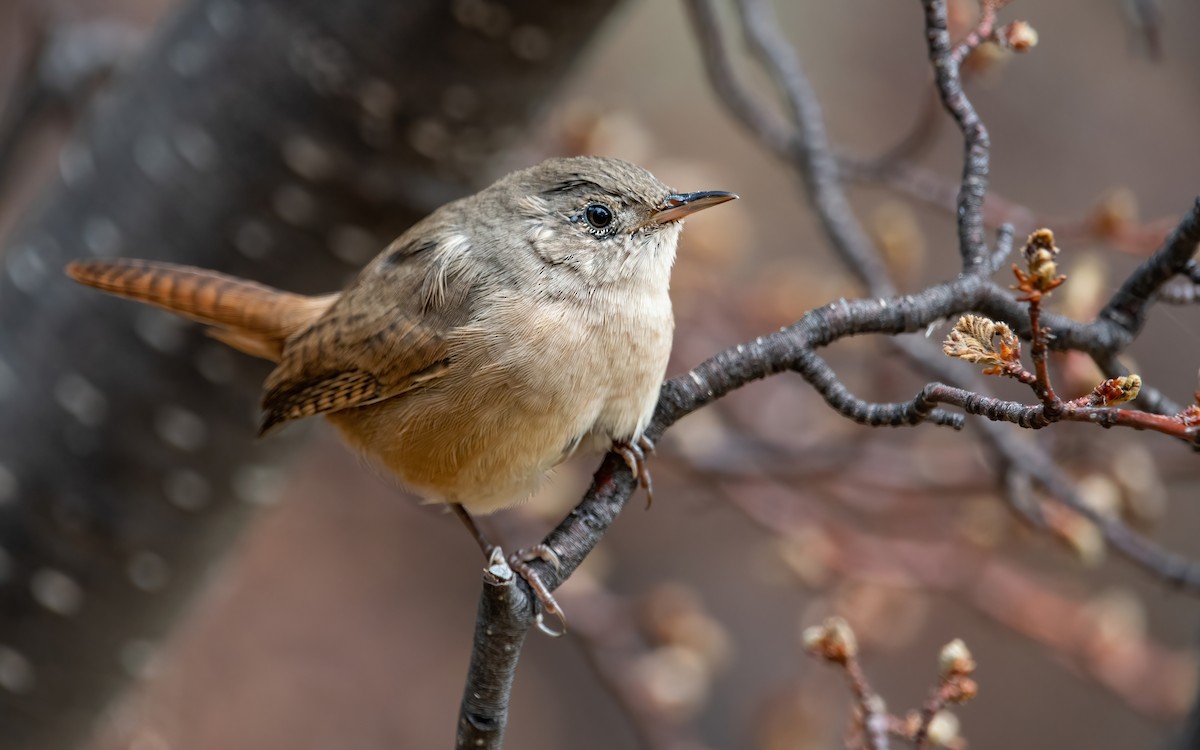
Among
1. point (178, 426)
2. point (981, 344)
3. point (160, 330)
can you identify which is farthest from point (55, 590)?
point (981, 344)

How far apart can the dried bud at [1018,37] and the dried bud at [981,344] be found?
2.20 ft

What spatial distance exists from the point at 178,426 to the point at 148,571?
19.2 inches

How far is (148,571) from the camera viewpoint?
3369 mm

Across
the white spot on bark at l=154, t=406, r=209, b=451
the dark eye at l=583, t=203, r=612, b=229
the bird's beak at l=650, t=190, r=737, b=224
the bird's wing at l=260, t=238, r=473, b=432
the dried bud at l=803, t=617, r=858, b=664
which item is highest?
the bird's beak at l=650, t=190, r=737, b=224

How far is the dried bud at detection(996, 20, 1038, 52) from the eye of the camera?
1.92m

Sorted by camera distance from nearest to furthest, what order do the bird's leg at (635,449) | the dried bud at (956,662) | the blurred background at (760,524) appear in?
1. the dried bud at (956,662)
2. the bird's leg at (635,449)
3. the blurred background at (760,524)

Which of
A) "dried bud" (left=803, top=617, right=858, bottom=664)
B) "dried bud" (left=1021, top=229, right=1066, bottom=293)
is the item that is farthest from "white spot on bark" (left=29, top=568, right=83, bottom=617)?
"dried bud" (left=1021, top=229, right=1066, bottom=293)

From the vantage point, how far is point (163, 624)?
11.5ft

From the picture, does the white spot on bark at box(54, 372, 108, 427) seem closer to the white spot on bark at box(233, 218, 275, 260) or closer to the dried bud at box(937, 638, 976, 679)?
the white spot on bark at box(233, 218, 275, 260)

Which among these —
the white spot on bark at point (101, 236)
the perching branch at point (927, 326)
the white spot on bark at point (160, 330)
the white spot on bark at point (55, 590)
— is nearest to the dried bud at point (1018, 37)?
the perching branch at point (927, 326)

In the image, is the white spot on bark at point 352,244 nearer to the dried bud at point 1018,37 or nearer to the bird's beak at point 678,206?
the bird's beak at point 678,206

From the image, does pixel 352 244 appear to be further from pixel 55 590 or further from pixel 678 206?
pixel 55 590

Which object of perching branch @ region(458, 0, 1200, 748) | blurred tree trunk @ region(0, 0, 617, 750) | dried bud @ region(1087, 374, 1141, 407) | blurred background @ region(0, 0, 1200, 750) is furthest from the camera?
blurred background @ region(0, 0, 1200, 750)

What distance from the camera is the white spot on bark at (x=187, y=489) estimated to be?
3268 millimetres
